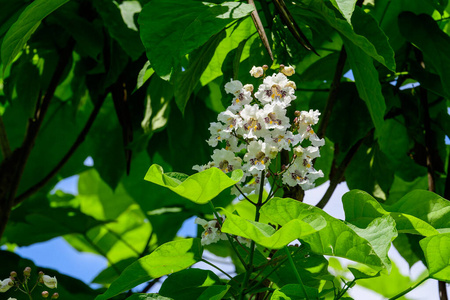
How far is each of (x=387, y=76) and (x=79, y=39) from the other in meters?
0.49

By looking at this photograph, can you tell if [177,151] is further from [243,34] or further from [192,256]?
[192,256]

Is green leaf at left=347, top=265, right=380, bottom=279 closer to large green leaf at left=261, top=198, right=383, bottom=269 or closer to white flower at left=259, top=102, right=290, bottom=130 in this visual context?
large green leaf at left=261, top=198, right=383, bottom=269

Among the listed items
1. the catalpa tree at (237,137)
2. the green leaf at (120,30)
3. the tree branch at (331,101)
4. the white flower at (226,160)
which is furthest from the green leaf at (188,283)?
the green leaf at (120,30)

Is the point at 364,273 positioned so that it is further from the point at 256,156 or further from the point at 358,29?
the point at 358,29

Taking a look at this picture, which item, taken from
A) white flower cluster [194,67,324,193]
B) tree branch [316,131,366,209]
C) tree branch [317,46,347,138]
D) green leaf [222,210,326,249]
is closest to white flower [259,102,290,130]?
white flower cluster [194,67,324,193]

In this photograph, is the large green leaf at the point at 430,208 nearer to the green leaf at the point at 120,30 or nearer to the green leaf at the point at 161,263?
the green leaf at the point at 161,263

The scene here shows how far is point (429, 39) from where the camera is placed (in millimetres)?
792

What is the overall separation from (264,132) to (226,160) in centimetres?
5

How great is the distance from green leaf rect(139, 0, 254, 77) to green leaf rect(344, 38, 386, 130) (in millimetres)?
157

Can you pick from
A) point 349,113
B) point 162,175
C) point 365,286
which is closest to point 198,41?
point 162,175

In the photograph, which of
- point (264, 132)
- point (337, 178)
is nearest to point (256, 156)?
point (264, 132)

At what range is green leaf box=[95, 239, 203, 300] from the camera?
496mm

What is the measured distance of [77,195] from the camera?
1496 millimetres

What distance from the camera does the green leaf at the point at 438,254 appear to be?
47 cm
